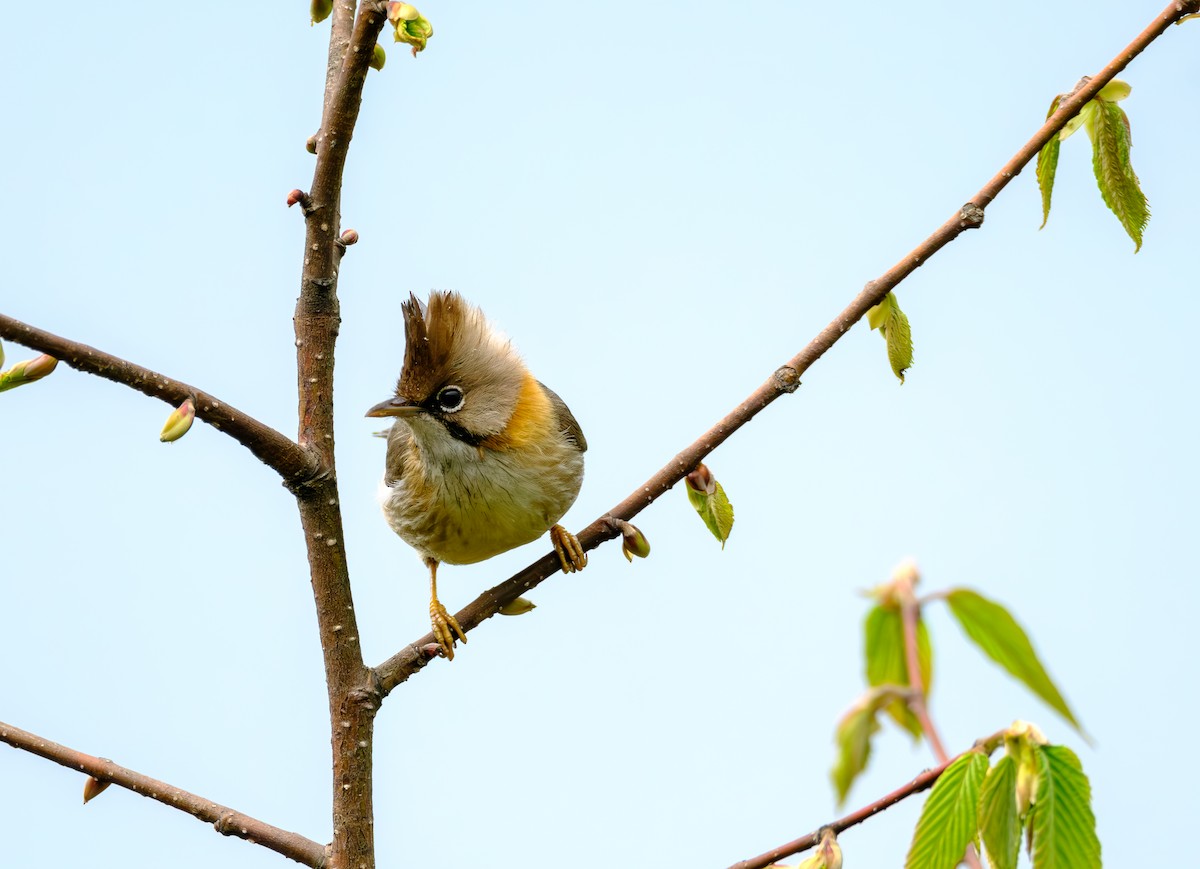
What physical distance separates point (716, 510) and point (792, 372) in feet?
1.16

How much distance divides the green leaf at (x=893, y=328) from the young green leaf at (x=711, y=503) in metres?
0.46

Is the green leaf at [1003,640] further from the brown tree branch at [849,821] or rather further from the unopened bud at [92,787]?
the unopened bud at [92,787]

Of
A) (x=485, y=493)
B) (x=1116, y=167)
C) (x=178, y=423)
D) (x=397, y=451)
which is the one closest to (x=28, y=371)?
(x=178, y=423)

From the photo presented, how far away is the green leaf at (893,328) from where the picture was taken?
2.42 m

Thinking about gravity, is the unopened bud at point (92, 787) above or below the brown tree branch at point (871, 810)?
above

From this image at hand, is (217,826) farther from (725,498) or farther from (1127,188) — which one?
(1127,188)

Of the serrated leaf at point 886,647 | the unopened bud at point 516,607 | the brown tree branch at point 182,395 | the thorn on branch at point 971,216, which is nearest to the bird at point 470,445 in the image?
the unopened bud at point 516,607

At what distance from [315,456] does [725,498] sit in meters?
0.88

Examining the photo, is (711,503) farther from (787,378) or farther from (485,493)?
(485,493)

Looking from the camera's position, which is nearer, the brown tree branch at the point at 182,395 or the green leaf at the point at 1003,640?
the green leaf at the point at 1003,640

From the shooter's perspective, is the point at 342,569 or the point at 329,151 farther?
the point at 342,569

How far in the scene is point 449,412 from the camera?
3.91 m

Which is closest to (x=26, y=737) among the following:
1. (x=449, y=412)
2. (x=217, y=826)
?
(x=217, y=826)

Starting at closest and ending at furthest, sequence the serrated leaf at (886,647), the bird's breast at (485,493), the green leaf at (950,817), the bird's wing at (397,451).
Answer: the green leaf at (950,817)
the serrated leaf at (886,647)
the bird's breast at (485,493)
the bird's wing at (397,451)
